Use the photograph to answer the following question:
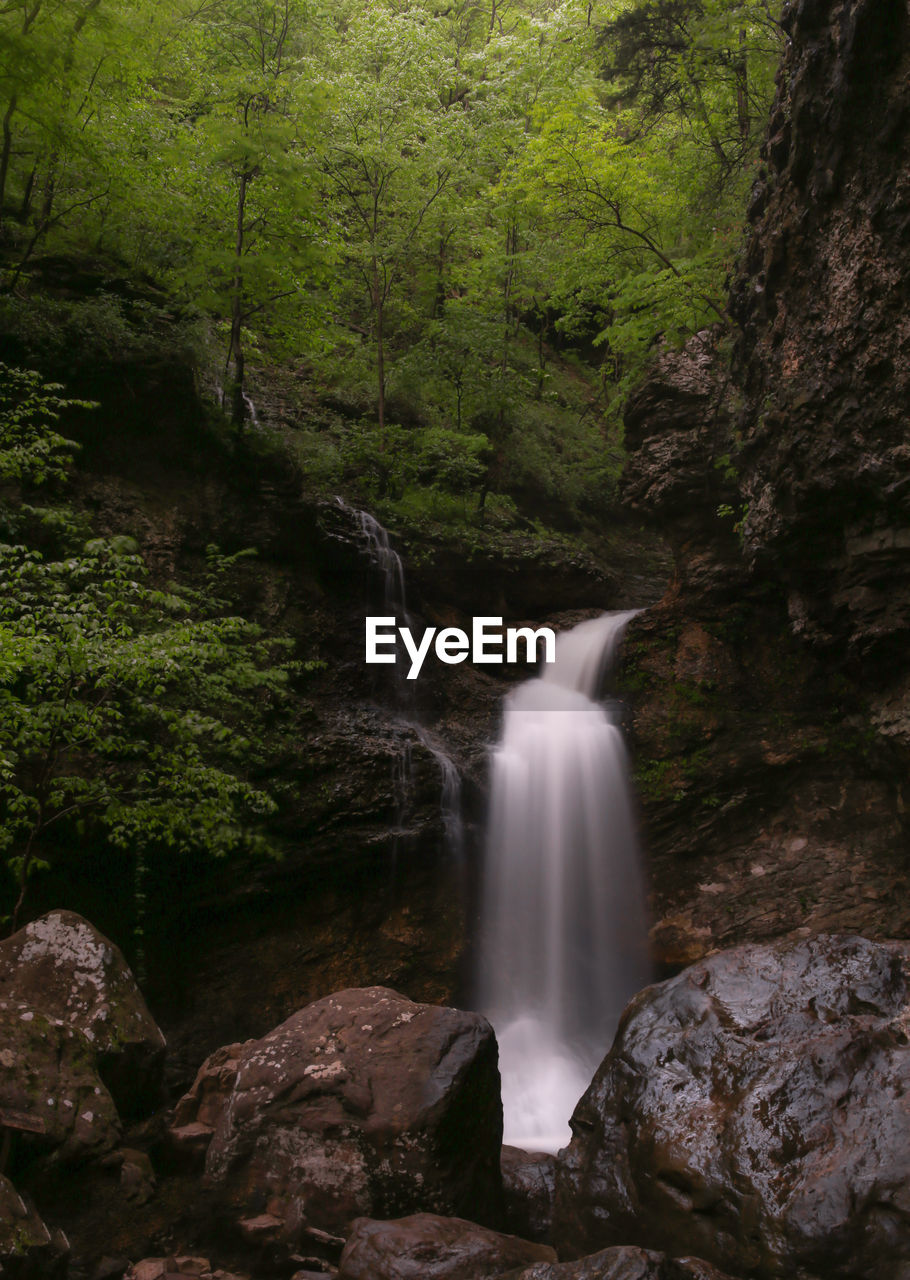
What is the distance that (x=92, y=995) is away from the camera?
607 centimetres

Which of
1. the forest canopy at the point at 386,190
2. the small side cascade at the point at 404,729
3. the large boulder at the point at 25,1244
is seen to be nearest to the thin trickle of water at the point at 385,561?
the small side cascade at the point at 404,729

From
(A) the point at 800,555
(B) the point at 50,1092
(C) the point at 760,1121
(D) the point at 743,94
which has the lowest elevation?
(B) the point at 50,1092

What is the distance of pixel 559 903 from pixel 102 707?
21.9 ft

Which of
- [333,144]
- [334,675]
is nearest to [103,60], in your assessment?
[333,144]

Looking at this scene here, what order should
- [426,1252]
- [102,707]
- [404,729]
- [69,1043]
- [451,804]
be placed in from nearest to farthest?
[426,1252]
[69,1043]
[102,707]
[451,804]
[404,729]

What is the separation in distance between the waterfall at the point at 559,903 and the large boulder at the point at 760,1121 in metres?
3.82

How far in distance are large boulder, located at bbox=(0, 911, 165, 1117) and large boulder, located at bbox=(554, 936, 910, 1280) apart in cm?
341

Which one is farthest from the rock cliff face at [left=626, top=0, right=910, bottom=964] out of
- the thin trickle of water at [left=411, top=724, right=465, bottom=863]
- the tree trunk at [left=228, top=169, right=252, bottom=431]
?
the tree trunk at [left=228, top=169, right=252, bottom=431]

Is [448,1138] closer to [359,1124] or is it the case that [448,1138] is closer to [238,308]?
[359,1124]

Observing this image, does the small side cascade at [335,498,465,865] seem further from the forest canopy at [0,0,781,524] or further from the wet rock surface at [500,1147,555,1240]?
the wet rock surface at [500,1147,555,1240]

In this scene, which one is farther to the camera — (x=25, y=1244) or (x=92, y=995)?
(x=92, y=995)

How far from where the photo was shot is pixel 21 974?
588cm

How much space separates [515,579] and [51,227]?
29.7 feet
